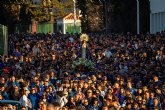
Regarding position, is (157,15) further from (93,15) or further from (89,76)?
(89,76)

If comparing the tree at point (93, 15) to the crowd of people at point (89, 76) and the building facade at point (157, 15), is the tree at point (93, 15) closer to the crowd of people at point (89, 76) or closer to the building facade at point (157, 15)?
the building facade at point (157, 15)

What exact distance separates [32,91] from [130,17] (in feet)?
135

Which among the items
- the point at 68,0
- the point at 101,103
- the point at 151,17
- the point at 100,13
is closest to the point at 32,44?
the point at 151,17

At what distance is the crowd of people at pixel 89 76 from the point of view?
20.2 meters

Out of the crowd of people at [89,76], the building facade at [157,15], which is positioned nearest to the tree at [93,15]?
the building facade at [157,15]

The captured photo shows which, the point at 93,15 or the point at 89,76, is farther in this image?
the point at 93,15

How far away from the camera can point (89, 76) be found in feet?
88.3

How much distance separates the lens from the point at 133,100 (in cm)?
2017

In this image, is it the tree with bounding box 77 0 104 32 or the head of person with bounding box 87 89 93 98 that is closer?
the head of person with bounding box 87 89 93 98

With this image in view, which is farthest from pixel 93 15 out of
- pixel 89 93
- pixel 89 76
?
pixel 89 93

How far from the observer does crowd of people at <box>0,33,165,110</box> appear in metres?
20.2

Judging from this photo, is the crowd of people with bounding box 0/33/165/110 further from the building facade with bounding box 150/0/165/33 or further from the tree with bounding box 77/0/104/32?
the tree with bounding box 77/0/104/32

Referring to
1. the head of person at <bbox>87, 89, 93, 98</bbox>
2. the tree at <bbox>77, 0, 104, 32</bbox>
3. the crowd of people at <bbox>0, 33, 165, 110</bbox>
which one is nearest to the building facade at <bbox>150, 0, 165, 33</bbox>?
the crowd of people at <bbox>0, 33, 165, 110</bbox>

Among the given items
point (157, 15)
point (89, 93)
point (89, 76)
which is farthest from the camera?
point (157, 15)
